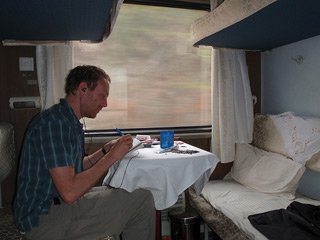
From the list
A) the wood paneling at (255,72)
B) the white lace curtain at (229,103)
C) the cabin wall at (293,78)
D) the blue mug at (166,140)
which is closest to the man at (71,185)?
the blue mug at (166,140)

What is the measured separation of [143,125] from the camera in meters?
2.81

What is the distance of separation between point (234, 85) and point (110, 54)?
48.6 inches

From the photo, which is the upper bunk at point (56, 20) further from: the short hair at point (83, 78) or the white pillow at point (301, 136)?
the white pillow at point (301, 136)

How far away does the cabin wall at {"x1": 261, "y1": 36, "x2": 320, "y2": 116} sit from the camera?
Result: 2.34 metres

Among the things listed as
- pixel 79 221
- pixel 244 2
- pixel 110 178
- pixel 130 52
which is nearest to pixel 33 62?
pixel 130 52

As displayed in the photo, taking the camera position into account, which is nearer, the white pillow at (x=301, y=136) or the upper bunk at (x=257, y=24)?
the upper bunk at (x=257, y=24)

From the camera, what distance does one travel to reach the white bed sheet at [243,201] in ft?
5.86

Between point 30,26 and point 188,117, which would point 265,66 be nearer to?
point 188,117

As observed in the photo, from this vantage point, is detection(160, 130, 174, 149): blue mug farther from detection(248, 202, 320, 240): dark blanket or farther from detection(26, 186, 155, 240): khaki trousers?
detection(248, 202, 320, 240): dark blanket


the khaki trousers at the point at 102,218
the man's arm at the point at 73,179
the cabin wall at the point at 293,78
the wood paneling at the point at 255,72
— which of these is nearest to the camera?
the man's arm at the point at 73,179

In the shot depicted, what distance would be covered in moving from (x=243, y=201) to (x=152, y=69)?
58.1 inches

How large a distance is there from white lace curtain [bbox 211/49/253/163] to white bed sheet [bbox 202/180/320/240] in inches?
16.3

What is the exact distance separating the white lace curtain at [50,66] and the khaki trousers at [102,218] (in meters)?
1.08

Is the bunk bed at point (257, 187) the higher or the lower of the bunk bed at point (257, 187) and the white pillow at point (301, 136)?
the lower
